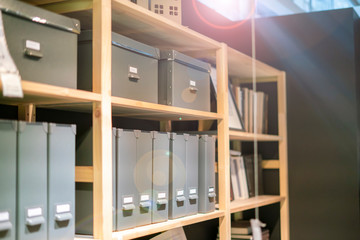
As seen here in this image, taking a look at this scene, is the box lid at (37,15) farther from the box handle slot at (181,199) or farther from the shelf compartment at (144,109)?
the box handle slot at (181,199)

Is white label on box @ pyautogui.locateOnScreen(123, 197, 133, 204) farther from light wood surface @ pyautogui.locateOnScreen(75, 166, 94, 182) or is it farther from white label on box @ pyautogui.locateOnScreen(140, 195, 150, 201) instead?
light wood surface @ pyautogui.locateOnScreen(75, 166, 94, 182)

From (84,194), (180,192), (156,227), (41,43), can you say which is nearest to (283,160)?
(180,192)

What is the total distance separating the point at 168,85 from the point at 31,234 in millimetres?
917

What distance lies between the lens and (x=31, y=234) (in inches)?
52.1

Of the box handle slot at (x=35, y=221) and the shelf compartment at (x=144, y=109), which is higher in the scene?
the shelf compartment at (x=144, y=109)

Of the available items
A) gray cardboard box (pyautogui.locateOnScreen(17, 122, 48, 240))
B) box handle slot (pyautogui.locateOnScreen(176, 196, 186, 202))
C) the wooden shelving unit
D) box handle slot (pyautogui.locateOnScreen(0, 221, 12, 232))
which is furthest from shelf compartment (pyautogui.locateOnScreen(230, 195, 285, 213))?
box handle slot (pyautogui.locateOnScreen(0, 221, 12, 232))

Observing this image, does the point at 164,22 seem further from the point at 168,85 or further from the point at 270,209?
the point at 270,209

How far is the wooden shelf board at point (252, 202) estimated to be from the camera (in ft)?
8.55

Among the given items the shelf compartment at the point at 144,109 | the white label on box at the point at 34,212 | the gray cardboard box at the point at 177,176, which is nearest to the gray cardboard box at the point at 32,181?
the white label on box at the point at 34,212

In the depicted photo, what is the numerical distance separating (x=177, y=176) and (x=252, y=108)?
1.27 metres

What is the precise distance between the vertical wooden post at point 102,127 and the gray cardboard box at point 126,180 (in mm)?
125

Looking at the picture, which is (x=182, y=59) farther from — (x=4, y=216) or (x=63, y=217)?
(x=4, y=216)

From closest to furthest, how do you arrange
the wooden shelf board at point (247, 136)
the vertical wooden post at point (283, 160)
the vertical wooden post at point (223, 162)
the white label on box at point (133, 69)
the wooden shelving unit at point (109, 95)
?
the wooden shelving unit at point (109, 95) → the white label on box at point (133, 69) → the vertical wooden post at point (223, 162) → the wooden shelf board at point (247, 136) → the vertical wooden post at point (283, 160)

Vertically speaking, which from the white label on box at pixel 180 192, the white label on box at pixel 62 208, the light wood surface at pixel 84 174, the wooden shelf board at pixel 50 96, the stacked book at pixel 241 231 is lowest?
the stacked book at pixel 241 231
